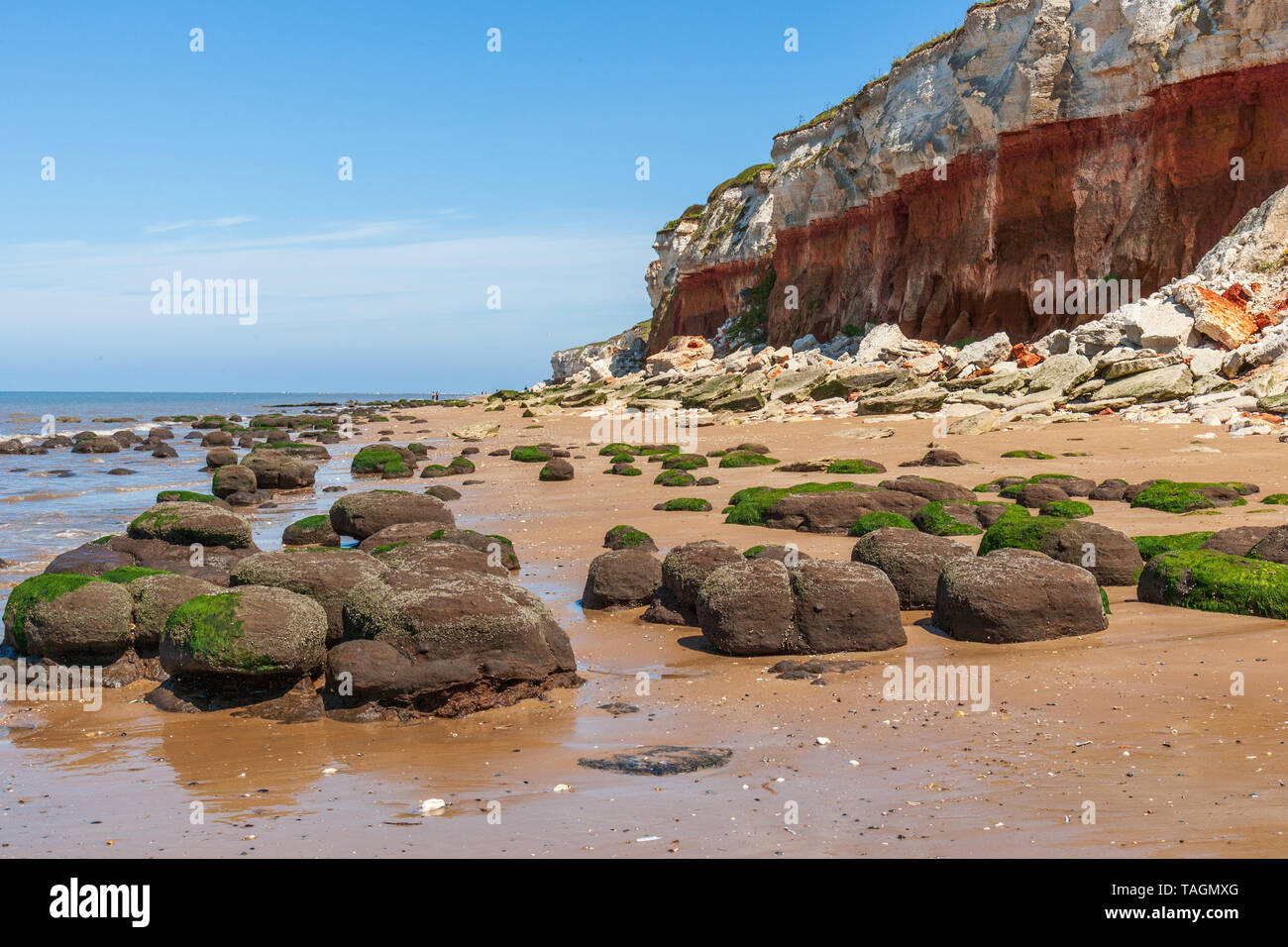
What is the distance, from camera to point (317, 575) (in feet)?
31.6

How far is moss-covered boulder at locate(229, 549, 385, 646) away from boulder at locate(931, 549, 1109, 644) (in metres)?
5.34

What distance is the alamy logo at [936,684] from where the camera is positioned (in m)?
7.79

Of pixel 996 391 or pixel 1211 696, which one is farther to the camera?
pixel 996 391

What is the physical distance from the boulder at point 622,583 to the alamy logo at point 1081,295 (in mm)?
27850

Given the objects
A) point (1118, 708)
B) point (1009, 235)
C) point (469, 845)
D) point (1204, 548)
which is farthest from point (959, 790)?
point (1009, 235)

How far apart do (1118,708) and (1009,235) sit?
3562 cm

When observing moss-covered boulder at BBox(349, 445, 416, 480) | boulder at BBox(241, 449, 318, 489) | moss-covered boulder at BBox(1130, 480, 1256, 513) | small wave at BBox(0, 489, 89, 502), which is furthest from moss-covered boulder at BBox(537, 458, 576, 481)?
moss-covered boulder at BBox(1130, 480, 1256, 513)

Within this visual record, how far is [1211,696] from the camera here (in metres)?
7.34

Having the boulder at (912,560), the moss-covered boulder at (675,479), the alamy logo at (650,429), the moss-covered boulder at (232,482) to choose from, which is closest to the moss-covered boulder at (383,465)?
the moss-covered boulder at (232,482)

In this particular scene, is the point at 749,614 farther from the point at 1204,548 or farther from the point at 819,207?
the point at 819,207

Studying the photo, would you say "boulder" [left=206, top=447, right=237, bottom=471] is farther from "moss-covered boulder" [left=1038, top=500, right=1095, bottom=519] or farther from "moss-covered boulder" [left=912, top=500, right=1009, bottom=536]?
"moss-covered boulder" [left=1038, top=500, right=1095, bottom=519]

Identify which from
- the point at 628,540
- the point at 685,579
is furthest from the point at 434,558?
the point at 628,540

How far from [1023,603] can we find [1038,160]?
32987mm
